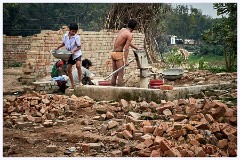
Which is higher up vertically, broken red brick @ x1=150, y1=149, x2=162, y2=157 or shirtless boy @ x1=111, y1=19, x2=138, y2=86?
shirtless boy @ x1=111, y1=19, x2=138, y2=86

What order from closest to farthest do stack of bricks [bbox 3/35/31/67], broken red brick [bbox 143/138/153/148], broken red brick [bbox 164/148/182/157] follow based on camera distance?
broken red brick [bbox 164/148/182/157], broken red brick [bbox 143/138/153/148], stack of bricks [bbox 3/35/31/67]

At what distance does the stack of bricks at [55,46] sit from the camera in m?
11.5

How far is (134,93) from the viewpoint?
6996 mm

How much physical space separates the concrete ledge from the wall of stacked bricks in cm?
408

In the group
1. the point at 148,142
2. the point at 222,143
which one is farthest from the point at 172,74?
the point at 148,142

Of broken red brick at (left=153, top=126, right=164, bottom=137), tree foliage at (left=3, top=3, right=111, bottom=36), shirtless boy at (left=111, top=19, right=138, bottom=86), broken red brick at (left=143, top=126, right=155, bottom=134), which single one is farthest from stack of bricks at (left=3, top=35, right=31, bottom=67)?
broken red brick at (left=153, top=126, right=164, bottom=137)

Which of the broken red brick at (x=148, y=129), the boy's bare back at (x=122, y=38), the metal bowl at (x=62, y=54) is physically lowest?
the broken red brick at (x=148, y=129)

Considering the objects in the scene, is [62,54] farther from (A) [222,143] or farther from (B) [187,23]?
(B) [187,23]

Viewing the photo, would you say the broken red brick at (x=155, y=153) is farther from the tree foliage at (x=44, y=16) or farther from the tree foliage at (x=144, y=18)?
the tree foliage at (x=44, y=16)

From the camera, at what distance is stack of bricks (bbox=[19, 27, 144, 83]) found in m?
11.5

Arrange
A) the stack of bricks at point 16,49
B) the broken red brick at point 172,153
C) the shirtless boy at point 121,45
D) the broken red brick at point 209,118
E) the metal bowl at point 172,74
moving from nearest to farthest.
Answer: the broken red brick at point 172,153, the broken red brick at point 209,118, the shirtless boy at point 121,45, the metal bowl at point 172,74, the stack of bricks at point 16,49

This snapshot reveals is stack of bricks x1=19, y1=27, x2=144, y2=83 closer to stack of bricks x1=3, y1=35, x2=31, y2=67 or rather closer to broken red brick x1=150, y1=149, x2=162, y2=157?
stack of bricks x1=3, y1=35, x2=31, y2=67

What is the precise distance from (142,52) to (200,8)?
33.3 meters

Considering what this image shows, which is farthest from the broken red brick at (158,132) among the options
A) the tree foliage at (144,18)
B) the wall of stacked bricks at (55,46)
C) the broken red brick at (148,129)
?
the tree foliage at (144,18)
